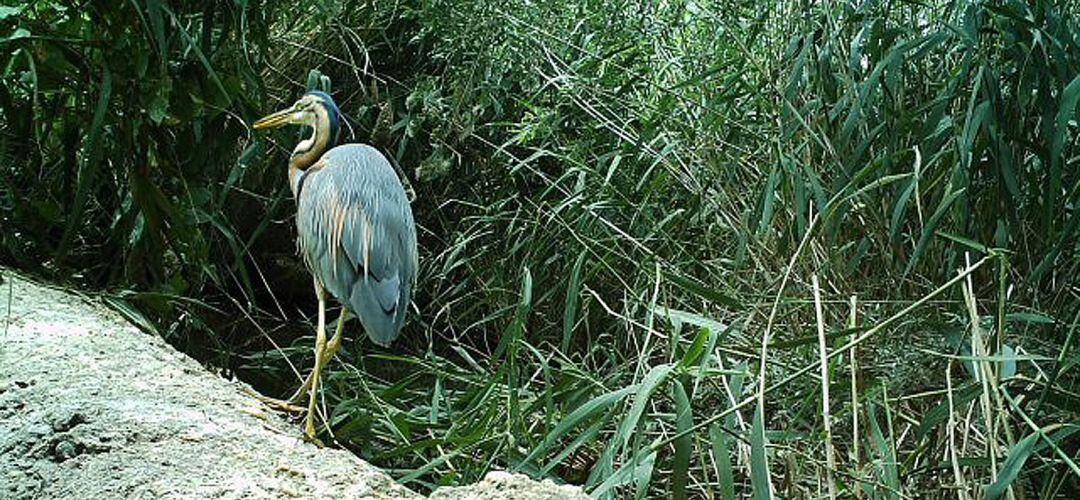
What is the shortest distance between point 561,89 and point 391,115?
97 cm

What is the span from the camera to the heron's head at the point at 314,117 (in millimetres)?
2648

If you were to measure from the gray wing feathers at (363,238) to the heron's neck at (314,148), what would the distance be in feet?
0.47

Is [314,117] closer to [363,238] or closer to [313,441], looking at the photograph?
[363,238]

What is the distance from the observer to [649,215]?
2842 mm

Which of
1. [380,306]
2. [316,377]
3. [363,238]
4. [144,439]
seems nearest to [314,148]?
[363,238]

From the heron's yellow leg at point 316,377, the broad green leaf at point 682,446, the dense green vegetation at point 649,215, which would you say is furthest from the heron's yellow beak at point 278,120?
the broad green leaf at point 682,446

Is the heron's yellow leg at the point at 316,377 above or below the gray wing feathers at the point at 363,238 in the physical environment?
below

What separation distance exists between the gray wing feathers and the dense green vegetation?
0.77 feet

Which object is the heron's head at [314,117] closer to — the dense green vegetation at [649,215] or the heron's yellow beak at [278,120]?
the heron's yellow beak at [278,120]

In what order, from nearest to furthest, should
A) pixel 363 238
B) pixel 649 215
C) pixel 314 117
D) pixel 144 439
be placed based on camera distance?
A: 1. pixel 144 439
2. pixel 363 238
3. pixel 314 117
4. pixel 649 215

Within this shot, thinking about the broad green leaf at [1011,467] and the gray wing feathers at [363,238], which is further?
the gray wing feathers at [363,238]

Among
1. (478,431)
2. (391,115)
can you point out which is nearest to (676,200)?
(478,431)

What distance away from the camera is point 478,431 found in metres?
2.16

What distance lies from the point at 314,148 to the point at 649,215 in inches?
29.0
